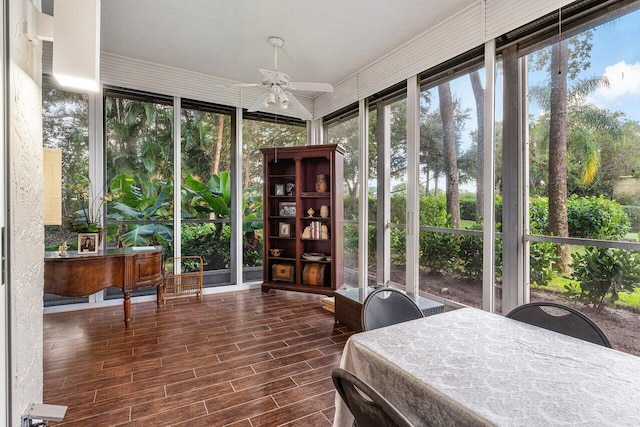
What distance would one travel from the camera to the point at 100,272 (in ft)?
10.1

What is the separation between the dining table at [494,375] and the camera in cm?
94

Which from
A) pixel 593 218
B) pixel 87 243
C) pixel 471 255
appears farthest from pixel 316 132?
pixel 593 218

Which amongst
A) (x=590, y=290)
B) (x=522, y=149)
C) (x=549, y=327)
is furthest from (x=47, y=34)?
(x=590, y=290)

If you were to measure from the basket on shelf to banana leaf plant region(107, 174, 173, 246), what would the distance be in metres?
0.36

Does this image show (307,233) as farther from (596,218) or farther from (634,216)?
(634,216)

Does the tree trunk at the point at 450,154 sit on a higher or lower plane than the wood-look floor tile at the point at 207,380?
higher

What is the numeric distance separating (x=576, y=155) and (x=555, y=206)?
0.42m

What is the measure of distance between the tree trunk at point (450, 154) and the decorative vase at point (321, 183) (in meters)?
1.81

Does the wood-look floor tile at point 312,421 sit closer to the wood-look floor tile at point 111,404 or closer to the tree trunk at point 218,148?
the wood-look floor tile at point 111,404

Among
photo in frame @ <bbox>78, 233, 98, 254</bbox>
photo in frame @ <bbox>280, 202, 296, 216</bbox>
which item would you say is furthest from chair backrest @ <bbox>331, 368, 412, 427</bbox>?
photo in frame @ <bbox>280, 202, 296, 216</bbox>

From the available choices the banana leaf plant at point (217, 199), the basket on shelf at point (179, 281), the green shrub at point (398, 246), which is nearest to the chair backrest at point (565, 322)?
the green shrub at point (398, 246)

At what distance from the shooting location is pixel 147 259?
3436 mm

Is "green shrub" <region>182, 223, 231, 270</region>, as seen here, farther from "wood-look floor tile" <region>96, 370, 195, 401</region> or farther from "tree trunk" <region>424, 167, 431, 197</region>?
"tree trunk" <region>424, 167, 431, 197</region>

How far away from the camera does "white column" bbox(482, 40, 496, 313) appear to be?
2.93 m
